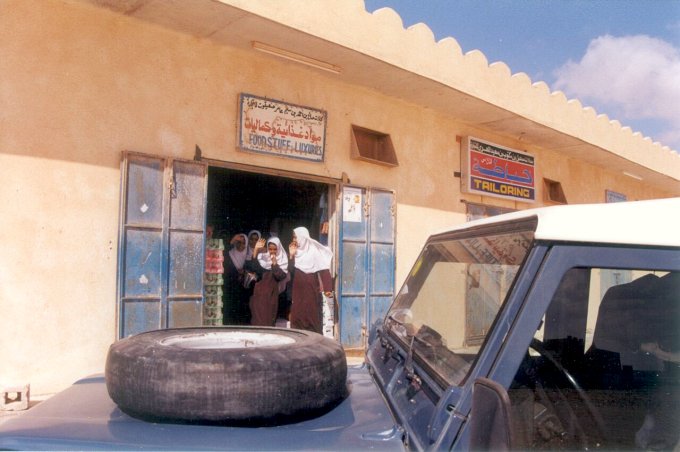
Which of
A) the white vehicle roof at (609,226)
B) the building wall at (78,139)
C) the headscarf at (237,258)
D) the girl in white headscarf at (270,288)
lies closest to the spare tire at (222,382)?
the white vehicle roof at (609,226)

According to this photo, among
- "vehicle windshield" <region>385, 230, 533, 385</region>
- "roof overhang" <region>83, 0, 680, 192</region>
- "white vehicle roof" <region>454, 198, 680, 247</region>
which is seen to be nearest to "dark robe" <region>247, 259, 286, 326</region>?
"roof overhang" <region>83, 0, 680, 192</region>

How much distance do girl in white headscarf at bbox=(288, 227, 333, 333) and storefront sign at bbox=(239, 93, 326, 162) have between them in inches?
44.4

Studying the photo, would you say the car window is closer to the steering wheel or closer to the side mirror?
the steering wheel

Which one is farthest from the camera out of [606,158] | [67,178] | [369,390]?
[606,158]

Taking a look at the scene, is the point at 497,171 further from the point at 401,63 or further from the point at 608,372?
the point at 608,372

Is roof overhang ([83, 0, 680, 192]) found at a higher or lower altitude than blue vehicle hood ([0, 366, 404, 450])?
higher

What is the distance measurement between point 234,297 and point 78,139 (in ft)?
11.9

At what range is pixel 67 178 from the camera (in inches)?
173

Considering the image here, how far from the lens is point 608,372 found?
59.4 inches

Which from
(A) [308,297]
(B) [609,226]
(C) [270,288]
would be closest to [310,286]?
(A) [308,297]

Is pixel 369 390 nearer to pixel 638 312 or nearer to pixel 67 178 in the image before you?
pixel 638 312

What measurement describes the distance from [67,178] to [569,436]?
4280 mm

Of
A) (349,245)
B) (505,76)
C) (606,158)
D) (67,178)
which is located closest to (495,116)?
(505,76)

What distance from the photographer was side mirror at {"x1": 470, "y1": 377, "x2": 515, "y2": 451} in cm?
93
